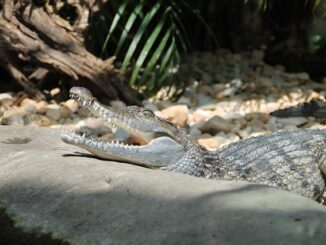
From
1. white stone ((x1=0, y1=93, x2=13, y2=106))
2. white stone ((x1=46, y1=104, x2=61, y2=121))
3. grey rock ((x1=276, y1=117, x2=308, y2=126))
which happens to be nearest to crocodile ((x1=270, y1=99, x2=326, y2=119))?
grey rock ((x1=276, y1=117, x2=308, y2=126))

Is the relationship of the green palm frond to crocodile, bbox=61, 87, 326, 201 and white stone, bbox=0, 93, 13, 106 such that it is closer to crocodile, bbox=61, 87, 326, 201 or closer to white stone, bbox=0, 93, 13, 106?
white stone, bbox=0, 93, 13, 106

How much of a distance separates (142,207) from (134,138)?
120cm

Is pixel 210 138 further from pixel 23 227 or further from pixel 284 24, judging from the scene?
pixel 284 24

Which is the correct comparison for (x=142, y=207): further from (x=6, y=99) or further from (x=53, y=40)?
(x=6, y=99)

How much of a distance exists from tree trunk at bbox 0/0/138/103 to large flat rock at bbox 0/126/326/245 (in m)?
2.27

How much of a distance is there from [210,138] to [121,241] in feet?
8.92

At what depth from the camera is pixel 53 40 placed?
18.1 feet

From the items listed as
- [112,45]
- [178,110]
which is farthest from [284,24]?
[178,110]

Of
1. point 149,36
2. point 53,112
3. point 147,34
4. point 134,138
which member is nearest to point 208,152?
point 134,138

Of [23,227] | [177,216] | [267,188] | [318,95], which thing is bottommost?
[23,227]

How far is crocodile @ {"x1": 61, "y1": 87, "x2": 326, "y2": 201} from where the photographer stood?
11.5 ft

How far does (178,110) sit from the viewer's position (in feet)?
18.0

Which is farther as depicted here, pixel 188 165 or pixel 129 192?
pixel 188 165

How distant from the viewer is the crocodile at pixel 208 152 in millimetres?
3508
